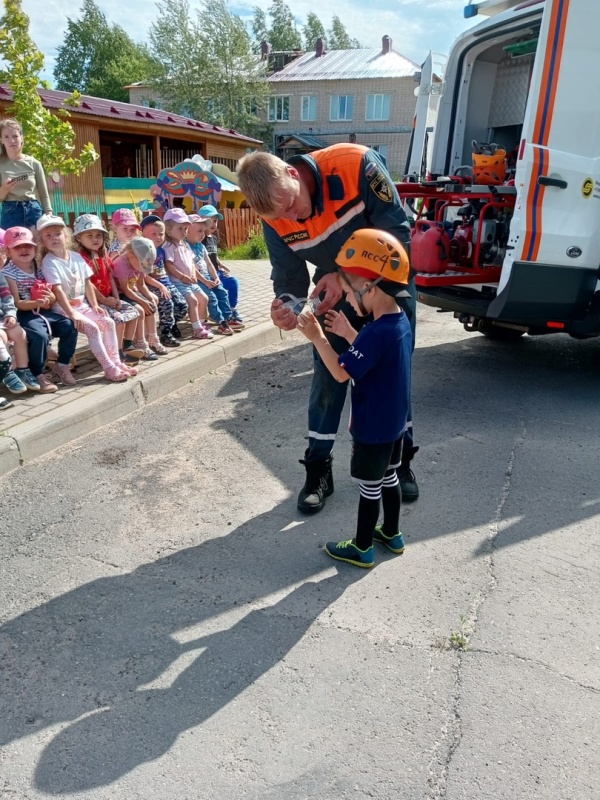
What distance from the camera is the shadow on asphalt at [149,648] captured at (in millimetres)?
2207

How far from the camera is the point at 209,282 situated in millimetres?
7402

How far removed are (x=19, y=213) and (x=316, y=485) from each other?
14.8ft

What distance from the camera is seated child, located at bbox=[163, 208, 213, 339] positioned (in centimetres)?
697

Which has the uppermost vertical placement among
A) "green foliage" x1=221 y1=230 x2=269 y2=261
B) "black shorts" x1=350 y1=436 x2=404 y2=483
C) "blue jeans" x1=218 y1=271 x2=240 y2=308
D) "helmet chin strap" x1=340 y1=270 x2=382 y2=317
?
"helmet chin strap" x1=340 y1=270 x2=382 y2=317

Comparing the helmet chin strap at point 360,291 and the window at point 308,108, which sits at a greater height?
the window at point 308,108

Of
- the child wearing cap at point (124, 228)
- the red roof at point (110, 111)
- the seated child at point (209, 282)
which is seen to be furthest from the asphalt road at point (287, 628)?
the red roof at point (110, 111)

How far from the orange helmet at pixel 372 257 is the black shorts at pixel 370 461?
0.76 m

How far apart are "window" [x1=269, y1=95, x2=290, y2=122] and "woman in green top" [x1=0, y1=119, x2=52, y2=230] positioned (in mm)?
44732

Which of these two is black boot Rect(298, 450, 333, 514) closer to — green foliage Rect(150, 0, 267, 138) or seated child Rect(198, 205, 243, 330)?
seated child Rect(198, 205, 243, 330)

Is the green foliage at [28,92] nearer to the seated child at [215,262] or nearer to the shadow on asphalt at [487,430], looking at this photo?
the seated child at [215,262]

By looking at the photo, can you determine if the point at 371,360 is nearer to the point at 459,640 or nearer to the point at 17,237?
the point at 459,640

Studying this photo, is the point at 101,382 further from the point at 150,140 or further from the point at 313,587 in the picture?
the point at 150,140

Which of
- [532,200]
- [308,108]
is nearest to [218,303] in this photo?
[532,200]

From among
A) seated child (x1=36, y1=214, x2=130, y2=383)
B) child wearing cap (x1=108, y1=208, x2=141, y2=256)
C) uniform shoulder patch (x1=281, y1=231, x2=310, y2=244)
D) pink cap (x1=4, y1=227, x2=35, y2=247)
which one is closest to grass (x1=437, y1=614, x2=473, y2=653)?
uniform shoulder patch (x1=281, y1=231, x2=310, y2=244)
